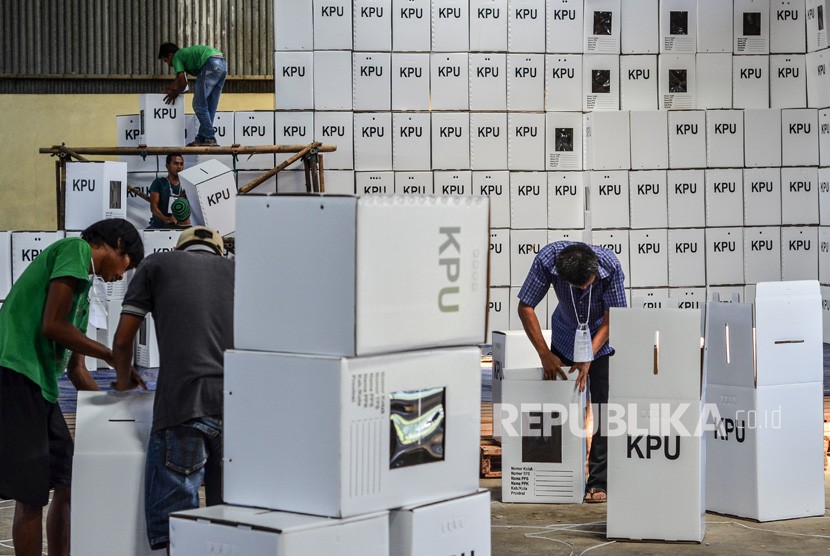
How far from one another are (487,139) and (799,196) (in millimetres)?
2595

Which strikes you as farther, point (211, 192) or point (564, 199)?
point (564, 199)

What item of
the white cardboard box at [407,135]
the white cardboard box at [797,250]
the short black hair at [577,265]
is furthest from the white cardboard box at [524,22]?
the short black hair at [577,265]

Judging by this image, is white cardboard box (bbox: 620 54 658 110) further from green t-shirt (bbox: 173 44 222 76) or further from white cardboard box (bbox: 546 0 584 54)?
green t-shirt (bbox: 173 44 222 76)

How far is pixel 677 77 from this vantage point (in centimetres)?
921

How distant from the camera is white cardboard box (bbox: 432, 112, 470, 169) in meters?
9.05

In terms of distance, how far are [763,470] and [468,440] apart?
8.49 ft

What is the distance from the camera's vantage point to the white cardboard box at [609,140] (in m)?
9.04

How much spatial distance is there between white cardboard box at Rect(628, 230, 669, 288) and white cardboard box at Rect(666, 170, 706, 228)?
17cm

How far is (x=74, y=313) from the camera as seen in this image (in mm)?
3959

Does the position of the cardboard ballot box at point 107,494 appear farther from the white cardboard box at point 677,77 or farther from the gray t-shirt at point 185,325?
the white cardboard box at point 677,77

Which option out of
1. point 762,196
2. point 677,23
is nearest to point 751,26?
point 677,23

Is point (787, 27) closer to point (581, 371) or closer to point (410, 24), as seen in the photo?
point (410, 24)

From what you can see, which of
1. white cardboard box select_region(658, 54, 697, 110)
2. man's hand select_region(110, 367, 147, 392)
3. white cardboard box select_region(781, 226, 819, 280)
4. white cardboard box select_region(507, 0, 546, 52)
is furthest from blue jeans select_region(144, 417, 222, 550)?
white cardboard box select_region(781, 226, 819, 280)

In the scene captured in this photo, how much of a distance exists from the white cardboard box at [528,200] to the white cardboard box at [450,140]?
1.42 feet
